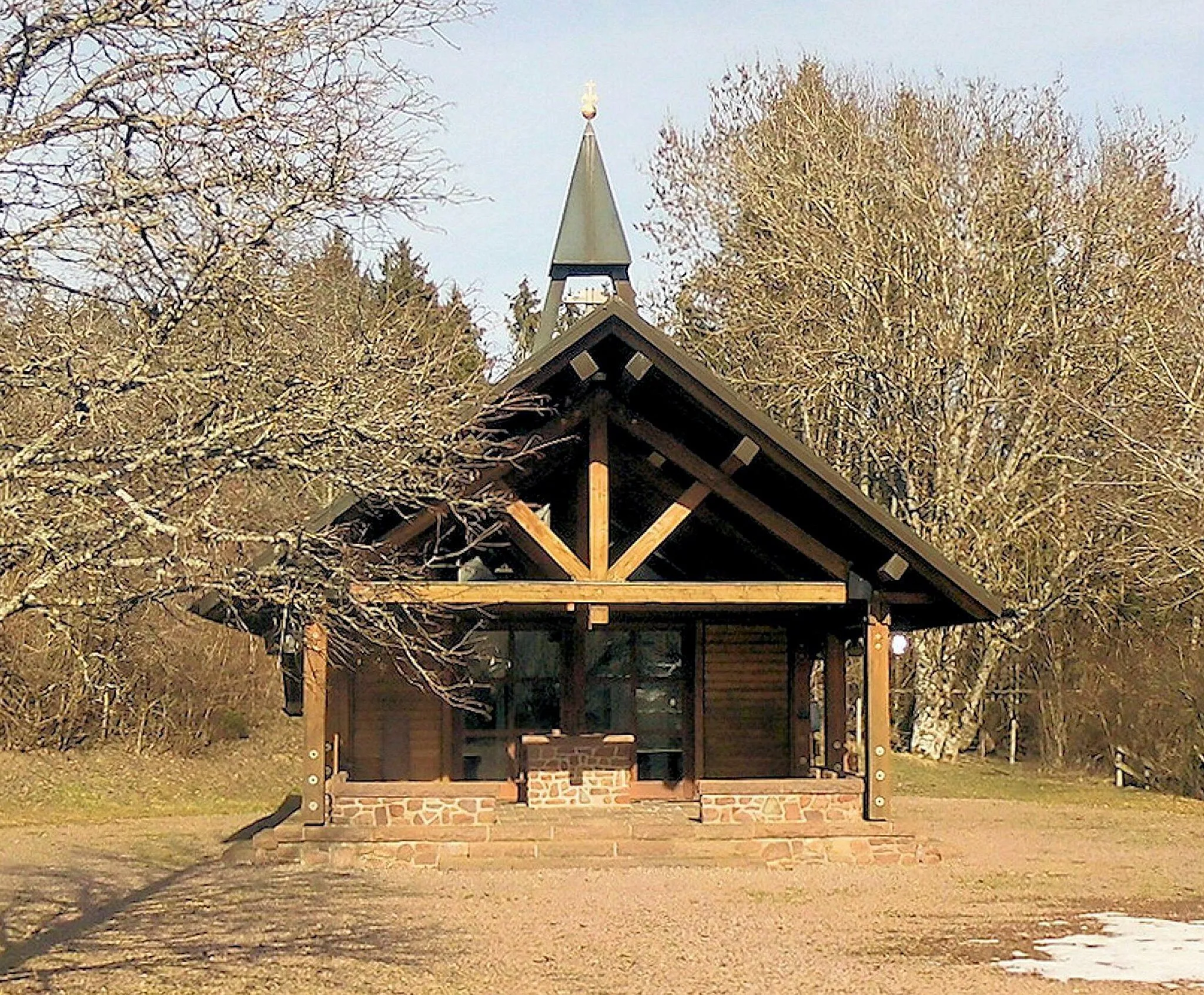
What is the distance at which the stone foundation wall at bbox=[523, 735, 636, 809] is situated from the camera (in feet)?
54.4

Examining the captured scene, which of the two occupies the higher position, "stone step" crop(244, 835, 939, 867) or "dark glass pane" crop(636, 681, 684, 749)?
"dark glass pane" crop(636, 681, 684, 749)

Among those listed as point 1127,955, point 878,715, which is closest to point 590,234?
point 878,715

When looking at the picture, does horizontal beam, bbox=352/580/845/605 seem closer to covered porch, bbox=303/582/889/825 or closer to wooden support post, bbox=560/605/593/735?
covered porch, bbox=303/582/889/825

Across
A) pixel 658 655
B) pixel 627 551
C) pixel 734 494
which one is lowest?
pixel 658 655

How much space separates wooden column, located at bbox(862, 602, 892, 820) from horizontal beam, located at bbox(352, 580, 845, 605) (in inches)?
18.6

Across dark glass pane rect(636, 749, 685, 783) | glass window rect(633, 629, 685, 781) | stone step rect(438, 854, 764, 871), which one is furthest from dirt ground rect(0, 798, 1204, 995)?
glass window rect(633, 629, 685, 781)

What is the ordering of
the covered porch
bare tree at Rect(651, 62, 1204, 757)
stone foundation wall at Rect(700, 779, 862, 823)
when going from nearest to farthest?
stone foundation wall at Rect(700, 779, 862, 823) → the covered porch → bare tree at Rect(651, 62, 1204, 757)

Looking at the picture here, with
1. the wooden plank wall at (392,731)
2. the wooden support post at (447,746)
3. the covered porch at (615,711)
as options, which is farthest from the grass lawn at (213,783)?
the wooden support post at (447,746)

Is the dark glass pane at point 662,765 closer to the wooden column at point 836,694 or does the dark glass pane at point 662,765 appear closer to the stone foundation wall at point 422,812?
the wooden column at point 836,694

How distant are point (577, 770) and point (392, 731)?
83.0 inches

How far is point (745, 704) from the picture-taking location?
1798cm

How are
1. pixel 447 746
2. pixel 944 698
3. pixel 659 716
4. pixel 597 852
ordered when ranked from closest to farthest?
pixel 597 852 < pixel 447 746 < pixel 659 716 < pixel 944 698

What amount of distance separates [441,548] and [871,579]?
421 centimetres

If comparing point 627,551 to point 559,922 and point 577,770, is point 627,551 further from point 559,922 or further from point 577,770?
point 559,922
